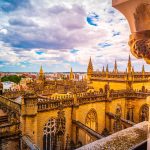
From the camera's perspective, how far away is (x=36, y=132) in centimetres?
1557

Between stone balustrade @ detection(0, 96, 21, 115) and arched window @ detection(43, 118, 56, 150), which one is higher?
stone balustrade @ detection(0, 96, 21, 115)

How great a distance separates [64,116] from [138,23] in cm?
1409

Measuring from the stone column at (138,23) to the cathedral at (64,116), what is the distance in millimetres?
11567

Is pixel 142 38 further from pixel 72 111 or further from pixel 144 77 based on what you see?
pixel 144 77

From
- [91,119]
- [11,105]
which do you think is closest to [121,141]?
[11,105]

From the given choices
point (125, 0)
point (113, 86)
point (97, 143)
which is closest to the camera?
point (125, 0)

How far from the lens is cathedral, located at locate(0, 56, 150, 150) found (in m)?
14.3

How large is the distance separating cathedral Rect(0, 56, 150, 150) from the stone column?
38.0ft

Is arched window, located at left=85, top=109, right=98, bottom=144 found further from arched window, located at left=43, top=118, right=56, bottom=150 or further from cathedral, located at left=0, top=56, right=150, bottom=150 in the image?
arched window, located at left=43, top=118, right=56, bottom=150

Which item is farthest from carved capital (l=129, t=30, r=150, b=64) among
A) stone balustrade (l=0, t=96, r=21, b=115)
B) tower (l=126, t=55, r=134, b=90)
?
tower (l=126, t=55, r=134, b=90)

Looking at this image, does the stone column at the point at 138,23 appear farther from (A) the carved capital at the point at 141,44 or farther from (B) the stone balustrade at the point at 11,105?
(B) the stone balustrade at the point at 11,105

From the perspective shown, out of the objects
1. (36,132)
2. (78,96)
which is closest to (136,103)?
(78,96)

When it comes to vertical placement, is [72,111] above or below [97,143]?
below

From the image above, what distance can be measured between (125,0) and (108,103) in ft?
70.2
